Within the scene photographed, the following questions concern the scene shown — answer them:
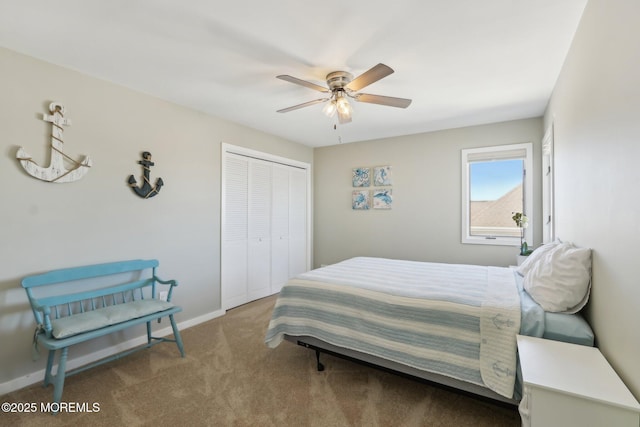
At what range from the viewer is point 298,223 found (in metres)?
5.17

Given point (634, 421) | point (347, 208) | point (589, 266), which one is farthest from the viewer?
point (347, 208)

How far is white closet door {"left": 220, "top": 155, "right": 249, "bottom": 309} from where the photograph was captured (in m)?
3.86

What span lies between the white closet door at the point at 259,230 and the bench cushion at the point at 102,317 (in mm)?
1732

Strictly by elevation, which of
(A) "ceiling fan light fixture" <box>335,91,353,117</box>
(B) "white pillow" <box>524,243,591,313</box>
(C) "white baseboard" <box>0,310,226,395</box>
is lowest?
(C) "white baseboard" <box>0,310,226,395</box>

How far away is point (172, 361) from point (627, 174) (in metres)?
3.24

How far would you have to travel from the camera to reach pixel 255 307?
160 inches

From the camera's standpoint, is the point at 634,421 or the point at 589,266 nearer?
the point at 634,421

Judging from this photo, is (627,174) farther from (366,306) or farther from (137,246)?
(137,246)

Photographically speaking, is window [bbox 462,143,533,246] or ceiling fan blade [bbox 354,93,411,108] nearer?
ceiling fan blade [bbox 354,93,411,108]

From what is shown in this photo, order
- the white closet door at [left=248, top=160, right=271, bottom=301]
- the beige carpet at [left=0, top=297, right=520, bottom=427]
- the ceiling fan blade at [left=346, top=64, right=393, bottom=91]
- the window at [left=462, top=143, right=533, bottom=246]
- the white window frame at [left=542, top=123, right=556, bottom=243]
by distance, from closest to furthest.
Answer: the beige carpet at [left=0, top=297, right=520, bottom=427] → the ceiling fan blade at [left=346, top=64, right=393, bottom=91] → the white window frame at [left=542, top=123, right=556, bottom=243] → the window at [left=462, top=143, right=533, bottom=246] → the white closet door at [left=248, top=160, right=271, bottom=301]

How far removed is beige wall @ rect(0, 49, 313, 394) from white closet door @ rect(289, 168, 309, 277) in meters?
1.48

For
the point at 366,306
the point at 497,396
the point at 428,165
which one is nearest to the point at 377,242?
the point at 428,165

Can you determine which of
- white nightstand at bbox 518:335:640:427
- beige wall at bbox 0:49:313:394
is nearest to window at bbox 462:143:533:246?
white nightstand at bbox 518:335:640:427

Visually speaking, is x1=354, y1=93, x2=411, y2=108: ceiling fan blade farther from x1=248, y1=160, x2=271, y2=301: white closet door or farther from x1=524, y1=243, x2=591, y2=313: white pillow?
x1=248, y1=160, x2=271, y2=301: white closet door
